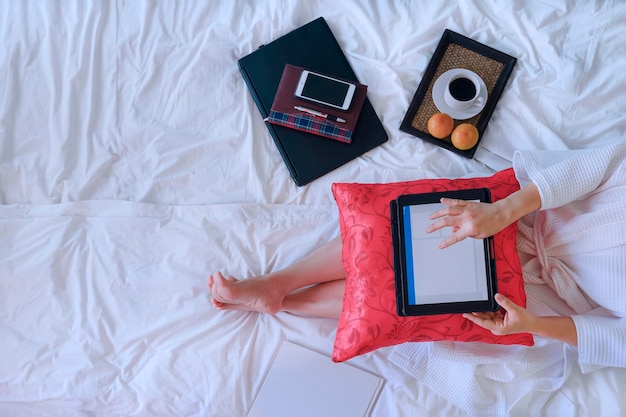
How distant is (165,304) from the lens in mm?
1086

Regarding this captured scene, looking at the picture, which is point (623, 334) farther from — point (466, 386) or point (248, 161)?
point (248, 161)

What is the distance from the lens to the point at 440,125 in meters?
1.13

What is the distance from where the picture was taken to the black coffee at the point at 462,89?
1159 millimetres

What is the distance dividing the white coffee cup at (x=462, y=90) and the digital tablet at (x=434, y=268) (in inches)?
12.8

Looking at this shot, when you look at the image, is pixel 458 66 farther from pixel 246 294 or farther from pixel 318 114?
pixel 246 294

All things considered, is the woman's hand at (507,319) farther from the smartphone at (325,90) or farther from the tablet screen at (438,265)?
the smartphone at (325,90)

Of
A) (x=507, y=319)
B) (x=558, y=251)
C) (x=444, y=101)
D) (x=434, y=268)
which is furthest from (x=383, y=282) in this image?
(x=444, y=101)

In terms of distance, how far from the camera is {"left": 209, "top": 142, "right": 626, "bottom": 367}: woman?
2.95 ft

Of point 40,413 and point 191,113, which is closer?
point 40,413

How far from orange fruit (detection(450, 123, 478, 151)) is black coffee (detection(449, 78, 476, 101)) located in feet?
0.23

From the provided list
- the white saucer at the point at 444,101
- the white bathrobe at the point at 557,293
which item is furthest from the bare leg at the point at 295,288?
the white saucer at the point at 444,101

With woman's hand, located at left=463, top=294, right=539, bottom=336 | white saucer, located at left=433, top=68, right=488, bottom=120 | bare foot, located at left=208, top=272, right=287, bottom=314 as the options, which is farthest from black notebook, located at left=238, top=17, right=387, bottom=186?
woman's hand, located at left=463, top=294, right=539, bottom=336

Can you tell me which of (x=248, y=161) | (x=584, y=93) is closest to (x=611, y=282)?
(x=584, y=93)

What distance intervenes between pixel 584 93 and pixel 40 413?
1.31m
